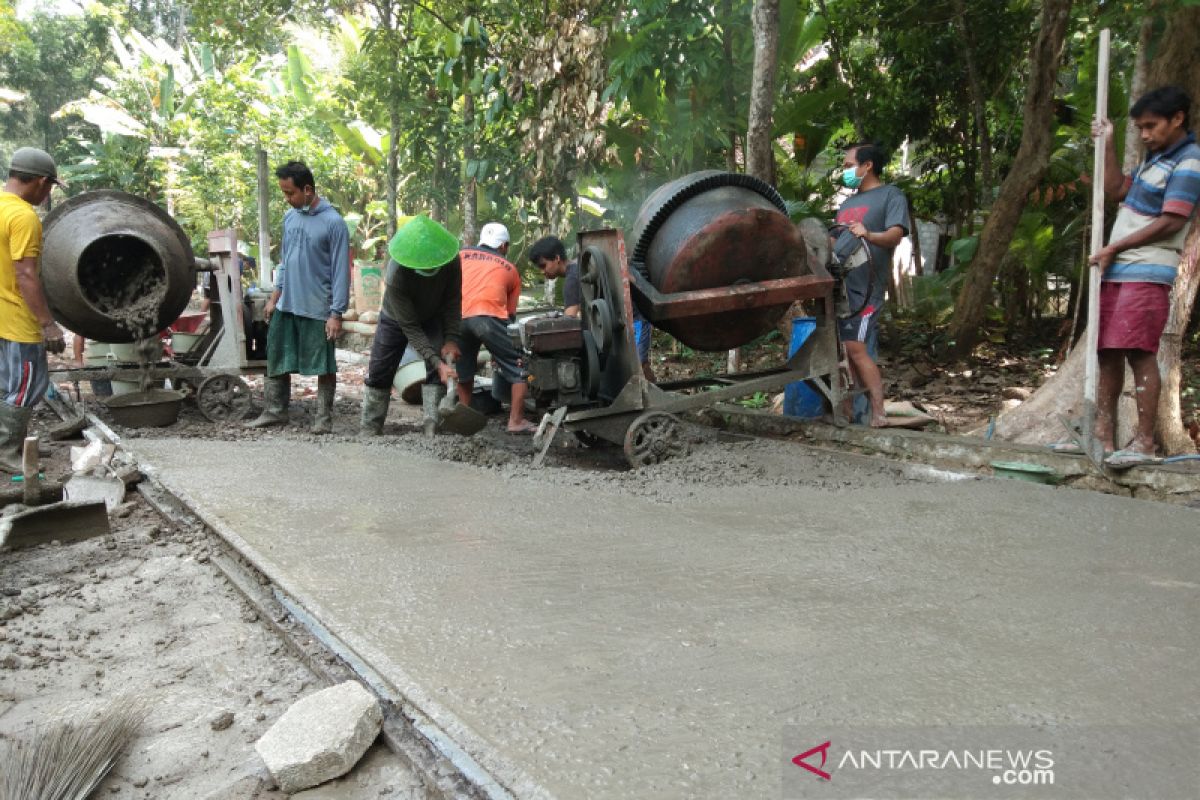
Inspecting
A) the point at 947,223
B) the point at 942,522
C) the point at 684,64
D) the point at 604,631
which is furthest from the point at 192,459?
the point at 947,223

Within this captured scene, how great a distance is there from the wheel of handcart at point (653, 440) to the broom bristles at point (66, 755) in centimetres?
312

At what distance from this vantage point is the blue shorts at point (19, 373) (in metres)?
5.05

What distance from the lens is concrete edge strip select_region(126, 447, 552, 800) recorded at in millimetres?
1669

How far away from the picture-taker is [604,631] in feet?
7.73

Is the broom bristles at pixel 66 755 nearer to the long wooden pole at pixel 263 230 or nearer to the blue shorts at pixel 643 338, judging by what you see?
the blue shorts at pixel 643 338

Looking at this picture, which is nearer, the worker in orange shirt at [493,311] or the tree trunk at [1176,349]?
the tree trunk at [1176,349]

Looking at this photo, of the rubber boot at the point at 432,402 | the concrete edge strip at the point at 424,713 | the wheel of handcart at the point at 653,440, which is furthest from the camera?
the rubber boot at the point at 432,402

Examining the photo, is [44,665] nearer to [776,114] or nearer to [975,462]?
[975,462]

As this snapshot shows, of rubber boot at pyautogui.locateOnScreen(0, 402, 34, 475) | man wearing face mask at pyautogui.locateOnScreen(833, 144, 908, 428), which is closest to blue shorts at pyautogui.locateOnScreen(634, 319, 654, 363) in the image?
man wearing face mask at pyautogui.locateOnScreen(833, 144, 908, 428)

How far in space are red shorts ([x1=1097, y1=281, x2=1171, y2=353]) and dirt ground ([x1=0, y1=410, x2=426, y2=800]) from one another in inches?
143

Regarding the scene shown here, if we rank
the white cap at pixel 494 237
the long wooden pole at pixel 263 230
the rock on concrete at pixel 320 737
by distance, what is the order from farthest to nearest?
the long wooden pole at pixel 263 230
the white cap at pixel 494 237
the rock on concrete at pixel 320 737

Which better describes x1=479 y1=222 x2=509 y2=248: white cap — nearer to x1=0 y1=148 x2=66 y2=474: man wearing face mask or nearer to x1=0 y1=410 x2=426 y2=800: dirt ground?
x1=0 y1=148 x2=66 y2=474: man wearing face mask

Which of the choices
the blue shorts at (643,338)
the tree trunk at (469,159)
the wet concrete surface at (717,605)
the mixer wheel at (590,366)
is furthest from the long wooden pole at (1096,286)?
the tree trunk at (469,159)

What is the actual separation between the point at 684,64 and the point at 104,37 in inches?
1052
